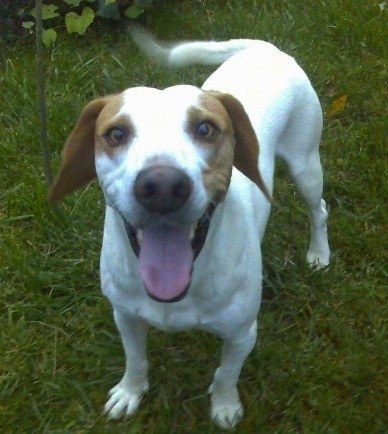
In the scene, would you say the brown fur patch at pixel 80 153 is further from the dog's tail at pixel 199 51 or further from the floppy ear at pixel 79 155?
the dog's tail at pixel 199 51

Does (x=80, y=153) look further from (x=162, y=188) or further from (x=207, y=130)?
(x=162, y=188)

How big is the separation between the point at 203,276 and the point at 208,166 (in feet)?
1.38

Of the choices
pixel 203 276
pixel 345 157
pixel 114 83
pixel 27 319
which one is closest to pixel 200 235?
pixel 203 276

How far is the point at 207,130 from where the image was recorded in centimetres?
226

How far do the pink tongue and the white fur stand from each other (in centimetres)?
15

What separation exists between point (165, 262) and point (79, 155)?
0.49 m

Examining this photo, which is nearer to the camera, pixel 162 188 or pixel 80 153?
pixel 162 188

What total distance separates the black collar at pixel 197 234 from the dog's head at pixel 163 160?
0.02 m

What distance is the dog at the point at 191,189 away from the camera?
211 centimetres

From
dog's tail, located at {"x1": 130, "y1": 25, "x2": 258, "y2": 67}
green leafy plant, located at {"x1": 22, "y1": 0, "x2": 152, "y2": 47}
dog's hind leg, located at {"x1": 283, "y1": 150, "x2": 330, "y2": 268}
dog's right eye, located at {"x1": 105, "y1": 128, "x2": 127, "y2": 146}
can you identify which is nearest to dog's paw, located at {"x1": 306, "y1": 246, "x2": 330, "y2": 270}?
dog's hind leg, located at {"x1": 283, "y1": 150, "x2": 330, "y2": 268}

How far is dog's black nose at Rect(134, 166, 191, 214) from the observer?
78.0 inches

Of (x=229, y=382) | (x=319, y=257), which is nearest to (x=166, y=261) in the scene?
(x=229, y=382)

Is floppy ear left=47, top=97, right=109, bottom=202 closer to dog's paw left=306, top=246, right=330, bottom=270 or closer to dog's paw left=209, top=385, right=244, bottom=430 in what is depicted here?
dog's paw left=209, top=385, right=244, bottom=430

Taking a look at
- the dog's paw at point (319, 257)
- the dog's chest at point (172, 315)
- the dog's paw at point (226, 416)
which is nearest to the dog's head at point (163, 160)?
the dog's chest at point (172, 315)
